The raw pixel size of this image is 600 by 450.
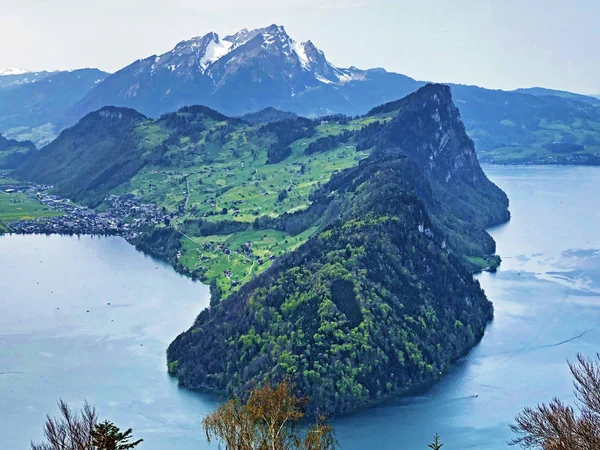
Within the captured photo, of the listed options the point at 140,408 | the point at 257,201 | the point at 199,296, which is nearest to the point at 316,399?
the point at 140,408

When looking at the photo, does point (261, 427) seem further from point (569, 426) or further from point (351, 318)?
point (351, 318)

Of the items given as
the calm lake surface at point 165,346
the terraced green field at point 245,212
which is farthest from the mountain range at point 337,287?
the calm lake surface at point 165,346

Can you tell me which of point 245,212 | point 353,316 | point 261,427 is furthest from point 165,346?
point 245,212

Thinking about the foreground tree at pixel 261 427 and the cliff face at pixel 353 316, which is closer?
the foreground tree at pixel 261 427

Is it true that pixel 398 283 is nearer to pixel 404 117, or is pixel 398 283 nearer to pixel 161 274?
pixel 161 274

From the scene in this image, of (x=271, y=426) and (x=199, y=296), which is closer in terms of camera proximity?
(x=271, y=426)

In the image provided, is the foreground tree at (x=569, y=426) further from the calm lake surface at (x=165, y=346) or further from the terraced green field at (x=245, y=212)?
the terraced green field at (x=245, y=212)

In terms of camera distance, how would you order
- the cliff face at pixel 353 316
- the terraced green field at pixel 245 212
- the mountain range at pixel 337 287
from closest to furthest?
the cliff face at pixel 353 316, the mountain range at pixel 337 287, the terraced green field at pixel 245 212
